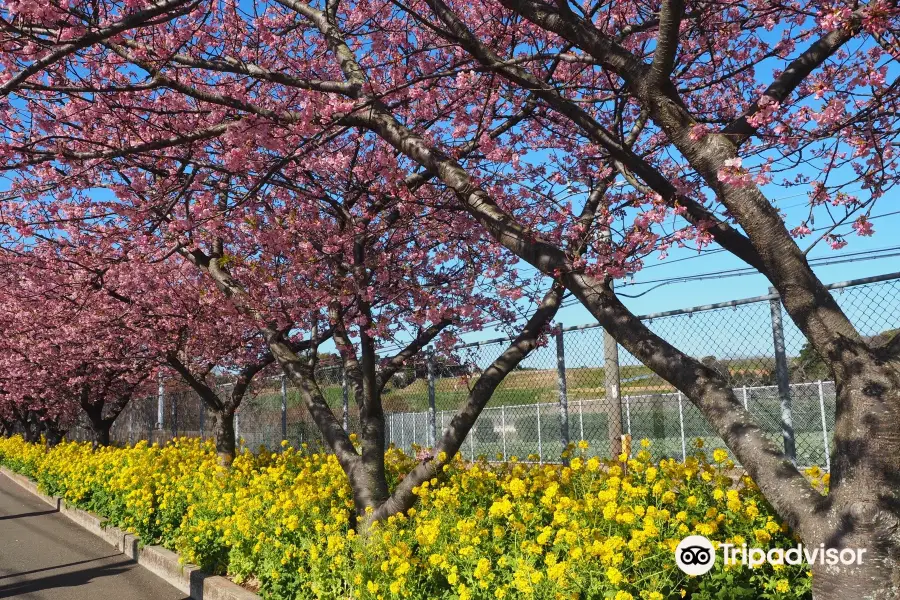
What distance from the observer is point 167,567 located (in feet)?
23.2

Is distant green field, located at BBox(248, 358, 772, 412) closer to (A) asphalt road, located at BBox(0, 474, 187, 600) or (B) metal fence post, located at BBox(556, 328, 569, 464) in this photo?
(B) metal fence post, located at BBox(556, 328, 569, 464)

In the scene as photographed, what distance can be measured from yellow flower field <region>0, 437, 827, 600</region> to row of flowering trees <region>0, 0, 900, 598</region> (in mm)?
522

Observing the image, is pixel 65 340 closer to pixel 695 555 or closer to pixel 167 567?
pixel 167 567

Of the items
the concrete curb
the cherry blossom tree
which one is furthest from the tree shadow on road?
the cherry blossom tree

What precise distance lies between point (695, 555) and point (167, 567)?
18.1 ft

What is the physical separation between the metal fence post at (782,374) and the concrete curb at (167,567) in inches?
155

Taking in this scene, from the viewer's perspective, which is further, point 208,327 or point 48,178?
point 208,327

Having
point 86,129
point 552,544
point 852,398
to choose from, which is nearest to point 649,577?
point 552,544

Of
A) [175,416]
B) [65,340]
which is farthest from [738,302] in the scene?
[175,416]

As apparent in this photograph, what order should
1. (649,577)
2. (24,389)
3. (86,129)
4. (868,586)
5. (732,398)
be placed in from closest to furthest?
(868,586), (732,398), (649,577), (86,129), (24,389)

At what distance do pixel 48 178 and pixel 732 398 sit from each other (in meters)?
6.88

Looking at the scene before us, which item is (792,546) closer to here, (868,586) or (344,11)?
(868,586)

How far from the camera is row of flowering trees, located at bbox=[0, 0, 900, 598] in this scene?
2.90m

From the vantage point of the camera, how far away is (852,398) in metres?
2.68
